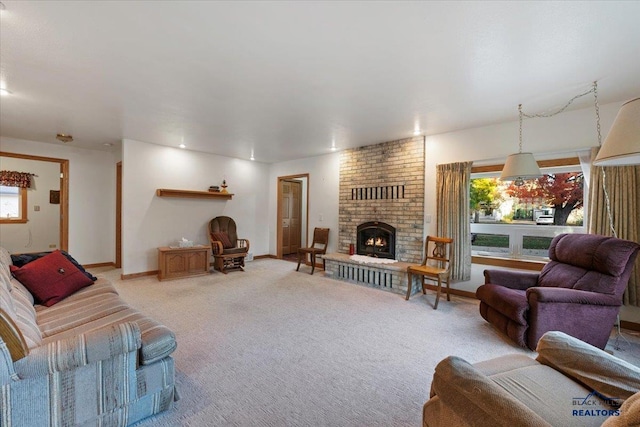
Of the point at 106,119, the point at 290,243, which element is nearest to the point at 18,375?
the point at 106,119

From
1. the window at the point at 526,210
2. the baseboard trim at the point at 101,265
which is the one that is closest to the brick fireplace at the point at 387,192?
the window at the point at 526,210

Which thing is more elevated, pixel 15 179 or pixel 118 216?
pixel 15 179

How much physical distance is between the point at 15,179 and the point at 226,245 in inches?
182

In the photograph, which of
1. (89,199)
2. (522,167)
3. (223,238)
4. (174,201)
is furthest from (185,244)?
(522,167)

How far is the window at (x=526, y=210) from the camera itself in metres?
3.64

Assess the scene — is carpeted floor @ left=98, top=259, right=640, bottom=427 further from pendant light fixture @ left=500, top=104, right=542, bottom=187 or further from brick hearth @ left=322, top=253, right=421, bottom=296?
pendant light fixture @ left=500, top=104, right=542, bottom=187

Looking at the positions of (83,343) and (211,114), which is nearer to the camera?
(83,343)

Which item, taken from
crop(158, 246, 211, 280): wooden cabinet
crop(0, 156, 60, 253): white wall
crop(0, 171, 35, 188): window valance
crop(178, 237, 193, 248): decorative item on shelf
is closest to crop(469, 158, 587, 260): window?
crop(158, 246, 211, 280): wooden cabinet

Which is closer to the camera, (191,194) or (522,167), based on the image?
(522,167)

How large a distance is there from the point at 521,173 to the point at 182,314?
165 inches

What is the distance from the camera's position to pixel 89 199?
5.86 m

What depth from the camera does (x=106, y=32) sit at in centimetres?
201

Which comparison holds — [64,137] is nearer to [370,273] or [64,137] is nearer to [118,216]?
[118,216]

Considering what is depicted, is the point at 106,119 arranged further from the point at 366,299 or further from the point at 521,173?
the point at 521,173
